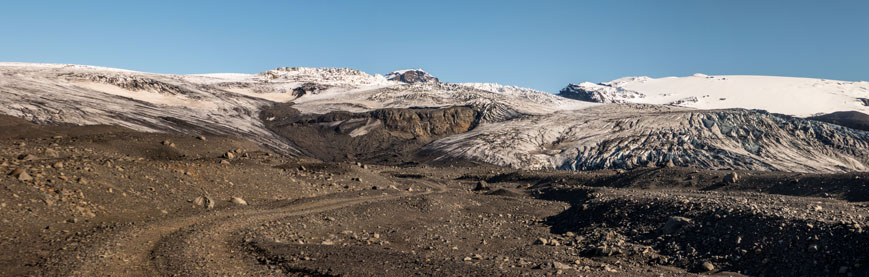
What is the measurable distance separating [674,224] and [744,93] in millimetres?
135420

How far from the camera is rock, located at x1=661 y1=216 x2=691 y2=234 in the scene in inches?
637

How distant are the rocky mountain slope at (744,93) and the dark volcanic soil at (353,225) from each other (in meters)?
106

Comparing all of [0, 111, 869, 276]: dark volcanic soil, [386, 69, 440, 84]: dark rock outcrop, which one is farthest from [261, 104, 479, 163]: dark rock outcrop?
[386, 69, 440, 84]: dark rock outcrop

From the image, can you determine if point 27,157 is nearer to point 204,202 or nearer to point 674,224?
→ point 204,202

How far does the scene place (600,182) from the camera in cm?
3650

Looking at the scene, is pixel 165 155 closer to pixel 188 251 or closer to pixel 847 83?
pixel 188 251

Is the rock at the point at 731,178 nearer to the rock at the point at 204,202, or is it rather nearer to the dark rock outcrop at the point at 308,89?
the rock at the point at 204,202

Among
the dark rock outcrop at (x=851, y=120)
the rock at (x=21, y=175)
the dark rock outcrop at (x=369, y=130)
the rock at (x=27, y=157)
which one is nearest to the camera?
the rock at (x=21, y=175)

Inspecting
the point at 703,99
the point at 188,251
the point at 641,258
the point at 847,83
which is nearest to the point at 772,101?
the point at 703,99

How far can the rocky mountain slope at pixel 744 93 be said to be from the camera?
116625 millimetres

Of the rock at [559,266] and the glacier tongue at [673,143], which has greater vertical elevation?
the glacier tongue at [673,143]

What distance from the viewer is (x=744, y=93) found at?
133m

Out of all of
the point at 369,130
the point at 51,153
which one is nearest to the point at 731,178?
the point at 51,153

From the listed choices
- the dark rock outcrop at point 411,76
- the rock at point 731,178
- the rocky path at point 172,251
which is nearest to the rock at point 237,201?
the rocky path at point 172,251
